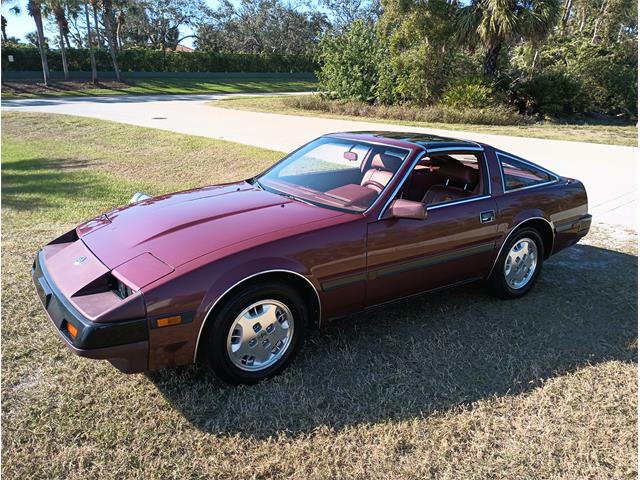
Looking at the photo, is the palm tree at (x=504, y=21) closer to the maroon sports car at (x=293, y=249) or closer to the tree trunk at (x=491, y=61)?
the tree trunk at (x=491, y=61)

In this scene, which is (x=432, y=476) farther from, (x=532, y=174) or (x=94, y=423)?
(x=532, y=174)

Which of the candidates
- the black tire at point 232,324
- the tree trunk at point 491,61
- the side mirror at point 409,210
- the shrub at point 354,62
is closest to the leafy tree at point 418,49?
the shrub at point 354,62

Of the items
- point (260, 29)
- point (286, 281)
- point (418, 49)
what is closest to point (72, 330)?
point (286, 281)

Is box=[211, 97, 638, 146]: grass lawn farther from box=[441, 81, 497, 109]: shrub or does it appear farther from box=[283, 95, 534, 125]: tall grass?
box=[441, 81, 497, 109]: shrub

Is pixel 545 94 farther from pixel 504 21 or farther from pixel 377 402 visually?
pixel 377 402

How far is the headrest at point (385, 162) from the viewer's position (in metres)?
3.93

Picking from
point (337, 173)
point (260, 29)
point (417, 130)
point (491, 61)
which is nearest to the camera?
point (337, 173)

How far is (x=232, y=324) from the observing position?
2.97 m

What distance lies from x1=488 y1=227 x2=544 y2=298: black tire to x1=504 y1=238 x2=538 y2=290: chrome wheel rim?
0.03 m

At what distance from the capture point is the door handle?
162 inches

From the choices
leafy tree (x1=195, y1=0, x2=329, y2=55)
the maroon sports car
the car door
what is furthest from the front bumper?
leafy tree (x1=195, y1=0, x2=329, y2=55)

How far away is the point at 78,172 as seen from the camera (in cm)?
983

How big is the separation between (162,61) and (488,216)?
46457mm

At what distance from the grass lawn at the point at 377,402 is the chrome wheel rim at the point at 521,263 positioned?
20 cm
